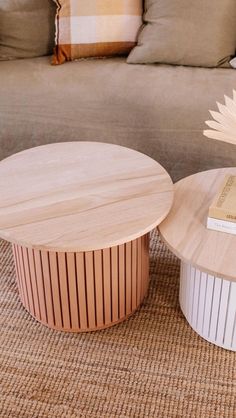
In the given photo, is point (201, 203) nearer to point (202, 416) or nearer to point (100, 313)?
point (100, 313)

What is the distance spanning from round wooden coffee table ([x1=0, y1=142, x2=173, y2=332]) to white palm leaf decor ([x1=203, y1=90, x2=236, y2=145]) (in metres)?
0.22

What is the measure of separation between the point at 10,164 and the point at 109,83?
2.40 feet

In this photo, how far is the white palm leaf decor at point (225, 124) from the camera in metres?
1.61

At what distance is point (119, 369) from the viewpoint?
5.35ft

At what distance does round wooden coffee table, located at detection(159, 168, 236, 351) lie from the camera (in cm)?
150

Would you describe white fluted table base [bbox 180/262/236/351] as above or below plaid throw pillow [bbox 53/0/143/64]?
below

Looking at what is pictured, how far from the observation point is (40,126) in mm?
2355

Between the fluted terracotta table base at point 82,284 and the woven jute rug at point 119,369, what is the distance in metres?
0.06

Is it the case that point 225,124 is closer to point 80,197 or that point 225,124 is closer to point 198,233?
point 198,233

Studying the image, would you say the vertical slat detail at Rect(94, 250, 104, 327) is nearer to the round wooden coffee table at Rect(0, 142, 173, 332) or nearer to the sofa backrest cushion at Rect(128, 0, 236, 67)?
the round wooden coffee table at Rect(0, 142, 173, 332)

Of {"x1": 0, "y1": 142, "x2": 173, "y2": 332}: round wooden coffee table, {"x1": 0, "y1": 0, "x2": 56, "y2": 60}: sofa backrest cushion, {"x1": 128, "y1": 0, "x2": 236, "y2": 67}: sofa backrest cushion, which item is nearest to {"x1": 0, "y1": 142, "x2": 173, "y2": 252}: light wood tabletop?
Answer: {"x1": 0, "y1": 142, "x2": 173, "y2": 332}: round wooden coffee table

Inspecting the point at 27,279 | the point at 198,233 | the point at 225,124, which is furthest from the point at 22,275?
the point at 225,124

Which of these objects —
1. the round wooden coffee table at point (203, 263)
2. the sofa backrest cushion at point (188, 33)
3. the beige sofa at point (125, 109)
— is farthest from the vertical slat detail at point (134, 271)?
the sofa backrest cushion at point (188, 33)

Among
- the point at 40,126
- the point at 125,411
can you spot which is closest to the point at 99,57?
the point at 40,126
